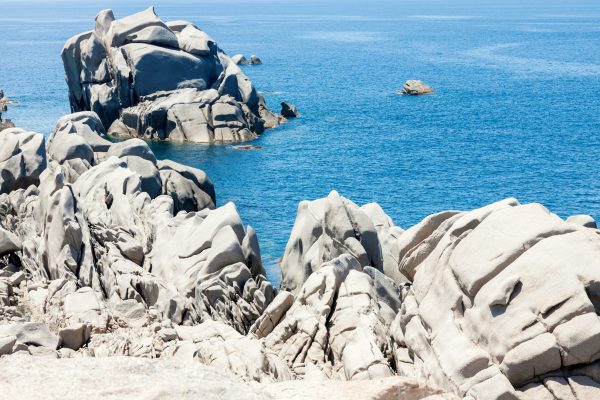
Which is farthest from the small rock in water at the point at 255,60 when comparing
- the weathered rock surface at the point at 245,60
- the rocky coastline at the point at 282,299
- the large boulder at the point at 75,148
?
the rocky coastline at the point at 282,299

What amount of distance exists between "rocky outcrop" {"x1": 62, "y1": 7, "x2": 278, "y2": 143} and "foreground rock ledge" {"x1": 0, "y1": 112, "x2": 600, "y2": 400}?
133 ft

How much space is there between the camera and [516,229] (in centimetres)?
2573

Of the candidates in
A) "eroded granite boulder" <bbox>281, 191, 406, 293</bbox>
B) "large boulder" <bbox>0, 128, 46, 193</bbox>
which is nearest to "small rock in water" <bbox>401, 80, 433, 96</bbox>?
"large boulder" <bbox>0, 128, 46, 193</bbox>

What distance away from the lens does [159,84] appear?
9494 cm

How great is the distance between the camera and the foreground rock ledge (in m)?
22.8

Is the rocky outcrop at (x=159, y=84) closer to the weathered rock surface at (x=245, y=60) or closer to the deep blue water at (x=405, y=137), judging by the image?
the deep blue water at (x=405, y=137)

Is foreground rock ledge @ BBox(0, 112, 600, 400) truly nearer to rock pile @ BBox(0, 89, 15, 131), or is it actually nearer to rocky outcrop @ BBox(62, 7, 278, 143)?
rocky outcrop @ BBox(62, 7, 278, 143)

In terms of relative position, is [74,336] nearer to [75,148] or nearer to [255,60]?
[75,148]

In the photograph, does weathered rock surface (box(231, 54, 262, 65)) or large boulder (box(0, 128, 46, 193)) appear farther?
weathered rock surface (box(231, 54, 262, 65))

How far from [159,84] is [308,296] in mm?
66829

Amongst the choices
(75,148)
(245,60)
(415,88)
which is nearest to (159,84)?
(75,148)

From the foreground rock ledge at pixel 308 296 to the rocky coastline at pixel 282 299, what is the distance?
70 mm

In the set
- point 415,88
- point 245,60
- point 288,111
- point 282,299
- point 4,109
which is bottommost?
point 4,109

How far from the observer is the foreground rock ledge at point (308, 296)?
22797 millimetres
